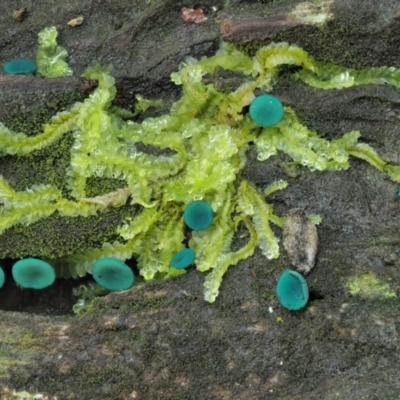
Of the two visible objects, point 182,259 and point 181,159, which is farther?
point 181,159

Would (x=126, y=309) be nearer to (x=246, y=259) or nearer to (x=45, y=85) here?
(x=246, y=259)

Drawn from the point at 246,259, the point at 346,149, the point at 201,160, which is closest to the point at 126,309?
the point at 246,259

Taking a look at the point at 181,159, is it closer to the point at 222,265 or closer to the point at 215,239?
the point at 215,239

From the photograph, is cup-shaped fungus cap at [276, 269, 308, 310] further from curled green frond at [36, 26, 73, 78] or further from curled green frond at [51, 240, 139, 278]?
curled green frond at [36, 26, 73, 78]

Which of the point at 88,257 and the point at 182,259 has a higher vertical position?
the point at 182,259

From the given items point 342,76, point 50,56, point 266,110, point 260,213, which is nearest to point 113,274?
point 260,213
